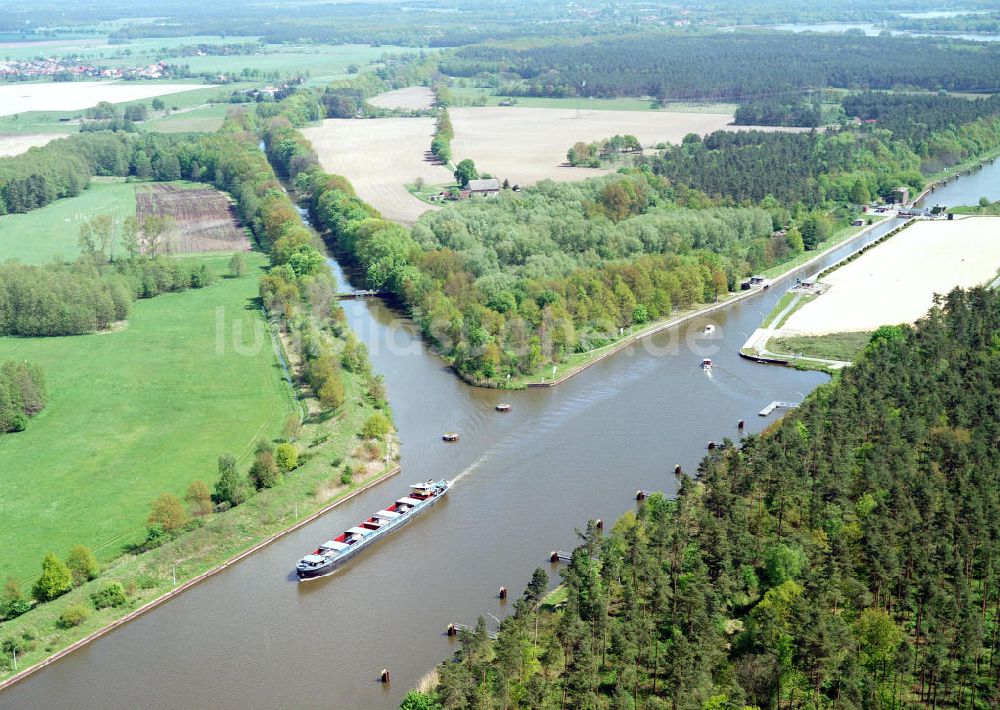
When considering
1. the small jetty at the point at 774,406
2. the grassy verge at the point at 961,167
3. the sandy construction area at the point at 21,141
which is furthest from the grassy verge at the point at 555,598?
the sandy construction area at the point at 21,141

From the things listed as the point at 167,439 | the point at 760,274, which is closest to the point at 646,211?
the point at 760,274

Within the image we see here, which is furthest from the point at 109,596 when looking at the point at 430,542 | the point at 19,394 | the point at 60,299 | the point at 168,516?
the point at 60,299

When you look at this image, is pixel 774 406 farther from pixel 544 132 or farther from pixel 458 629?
pixel 544 132

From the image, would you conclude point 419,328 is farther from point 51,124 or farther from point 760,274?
point 51,124

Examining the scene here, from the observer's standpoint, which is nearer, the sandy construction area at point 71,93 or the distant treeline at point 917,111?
the distant treeline at point 917,111

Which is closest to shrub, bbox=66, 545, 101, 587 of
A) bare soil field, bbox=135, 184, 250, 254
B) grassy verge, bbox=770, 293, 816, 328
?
grassy verge, bbox=770, 293, 816, 328

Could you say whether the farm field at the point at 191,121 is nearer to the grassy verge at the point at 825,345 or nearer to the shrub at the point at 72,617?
the grassy verge at the point at 825,345

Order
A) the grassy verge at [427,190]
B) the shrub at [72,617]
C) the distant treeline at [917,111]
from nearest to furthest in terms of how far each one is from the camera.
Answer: the shrub at [72,617] → the grassy verge at [427,190] → the distant treeline at [917,111]
